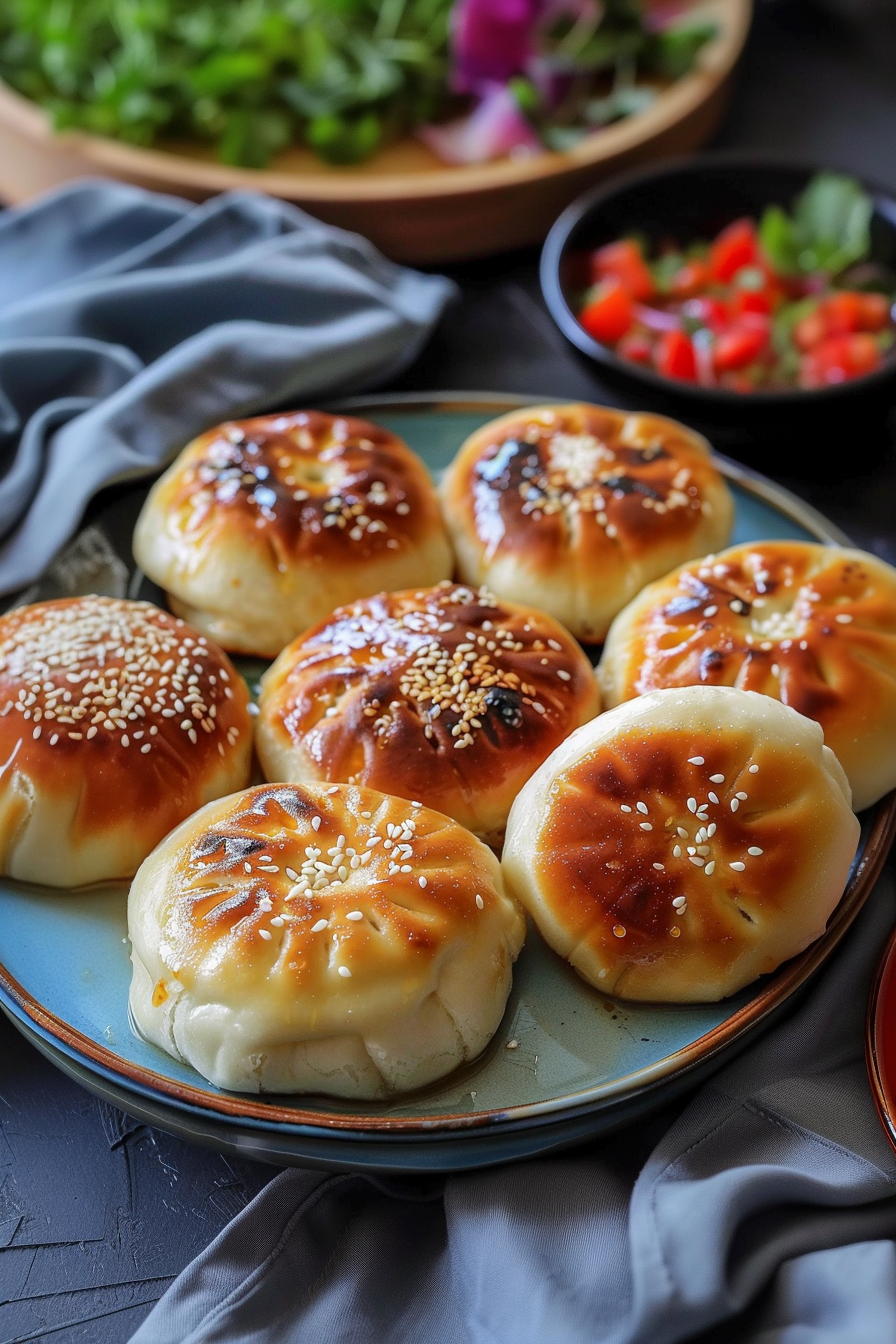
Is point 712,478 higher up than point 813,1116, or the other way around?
point 712,478

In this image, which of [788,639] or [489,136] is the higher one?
[489,136]

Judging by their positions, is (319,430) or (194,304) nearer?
(319,430)

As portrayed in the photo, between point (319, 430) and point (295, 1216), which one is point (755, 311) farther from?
point (295, 1216)

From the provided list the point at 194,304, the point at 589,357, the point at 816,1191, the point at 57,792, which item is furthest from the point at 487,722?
the point at 194,304

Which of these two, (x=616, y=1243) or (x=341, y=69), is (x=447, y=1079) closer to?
(x=616, y=1243)

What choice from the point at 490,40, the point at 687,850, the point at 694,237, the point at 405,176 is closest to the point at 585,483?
the point at 687,850

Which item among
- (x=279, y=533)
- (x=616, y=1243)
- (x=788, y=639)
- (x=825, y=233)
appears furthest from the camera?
(x=825, y=233)
